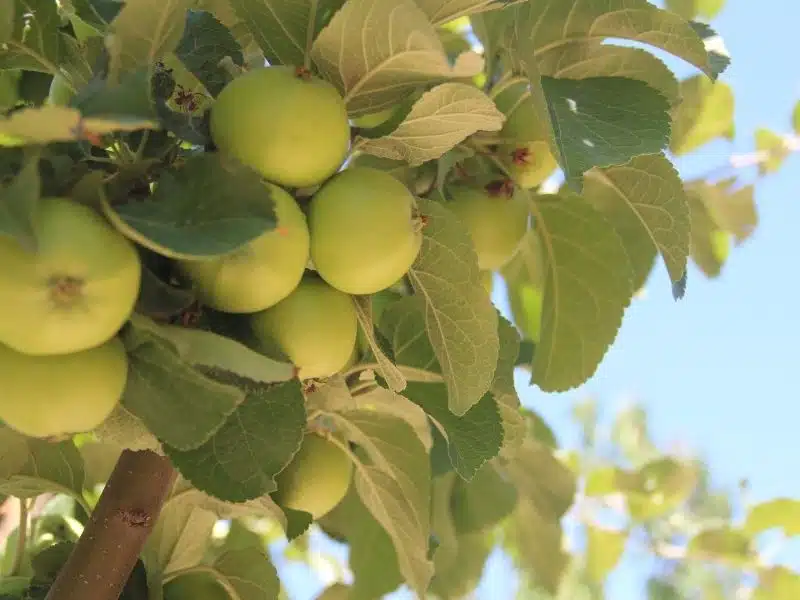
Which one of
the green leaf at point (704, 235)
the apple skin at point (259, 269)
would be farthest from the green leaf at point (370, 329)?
the green leaf at point (704, 235)

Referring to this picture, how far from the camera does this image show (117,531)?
683 mm

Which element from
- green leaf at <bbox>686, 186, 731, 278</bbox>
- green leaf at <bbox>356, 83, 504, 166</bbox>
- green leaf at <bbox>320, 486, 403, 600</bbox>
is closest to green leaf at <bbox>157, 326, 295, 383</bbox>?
green leaf at <bbox>356, 83, 504, 166</bbox>

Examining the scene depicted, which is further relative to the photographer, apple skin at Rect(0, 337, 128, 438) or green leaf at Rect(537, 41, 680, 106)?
green leaf at Rect(537, 41, 680, 106)

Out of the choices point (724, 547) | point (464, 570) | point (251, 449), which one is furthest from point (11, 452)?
point (724, 547)

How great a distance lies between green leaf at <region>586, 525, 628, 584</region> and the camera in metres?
1.64

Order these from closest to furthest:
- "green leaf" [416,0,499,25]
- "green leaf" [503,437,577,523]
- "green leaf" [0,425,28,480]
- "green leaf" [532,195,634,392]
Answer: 1. "green leaf" [416,0,499,25]
2. "green leaf" [0,425,28,480]
3. "green leaf" [532,195,634,392]
4. "green leaf" [503,437,577,523]

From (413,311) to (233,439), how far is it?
252 millimetres

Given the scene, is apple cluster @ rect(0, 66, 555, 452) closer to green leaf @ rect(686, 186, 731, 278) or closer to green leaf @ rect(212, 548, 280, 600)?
green leaf @ rect(212, 548, 280, 600)

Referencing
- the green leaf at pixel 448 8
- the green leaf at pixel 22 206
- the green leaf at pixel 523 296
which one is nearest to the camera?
the green leaf at pixel 22 206

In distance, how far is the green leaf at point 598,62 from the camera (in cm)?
82

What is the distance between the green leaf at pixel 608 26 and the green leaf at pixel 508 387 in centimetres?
27

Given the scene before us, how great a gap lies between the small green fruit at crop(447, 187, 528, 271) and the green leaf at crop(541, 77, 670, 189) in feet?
0.48

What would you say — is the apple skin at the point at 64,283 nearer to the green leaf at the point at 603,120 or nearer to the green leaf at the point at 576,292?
the green leaf at the point at 603,120

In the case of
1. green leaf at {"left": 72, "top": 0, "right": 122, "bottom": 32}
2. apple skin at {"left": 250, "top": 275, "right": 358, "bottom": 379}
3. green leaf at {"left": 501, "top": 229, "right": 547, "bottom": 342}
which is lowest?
green leaf at {"left": 501, "top": 229, "right": 547, "bottom": 342}
